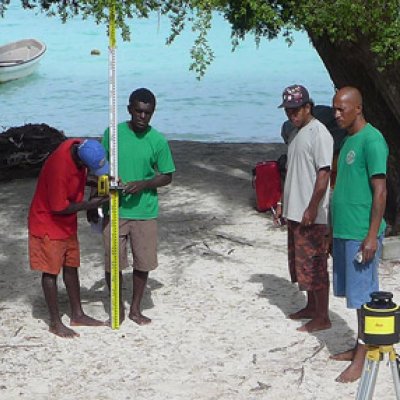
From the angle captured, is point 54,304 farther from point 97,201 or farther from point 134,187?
point 134,187

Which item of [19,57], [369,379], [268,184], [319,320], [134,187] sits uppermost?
[134,187]

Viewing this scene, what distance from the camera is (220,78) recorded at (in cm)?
3688

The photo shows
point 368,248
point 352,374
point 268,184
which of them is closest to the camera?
point 368,248

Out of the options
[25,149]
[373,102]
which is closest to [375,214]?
[373,102]

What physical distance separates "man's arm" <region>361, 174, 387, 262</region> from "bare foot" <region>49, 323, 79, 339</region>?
7.08 ft

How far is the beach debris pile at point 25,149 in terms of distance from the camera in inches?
480

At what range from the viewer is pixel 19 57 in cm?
3353

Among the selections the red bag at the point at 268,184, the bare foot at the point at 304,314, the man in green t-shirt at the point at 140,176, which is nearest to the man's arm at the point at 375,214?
the bare foot at the point at 304,314

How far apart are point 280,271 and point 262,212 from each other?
190 cm

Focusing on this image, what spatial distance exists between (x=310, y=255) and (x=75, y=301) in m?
1.63

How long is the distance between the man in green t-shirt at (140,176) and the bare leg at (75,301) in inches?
11.1

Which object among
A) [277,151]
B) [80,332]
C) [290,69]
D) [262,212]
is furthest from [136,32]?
[80,332]

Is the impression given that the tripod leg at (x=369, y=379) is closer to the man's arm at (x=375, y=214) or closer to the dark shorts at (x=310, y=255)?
the man's arm at (x=375, y=214)

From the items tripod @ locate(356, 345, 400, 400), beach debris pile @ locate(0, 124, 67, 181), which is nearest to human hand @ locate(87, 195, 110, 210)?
tripod @ locate(356, 345, 400, 400)
